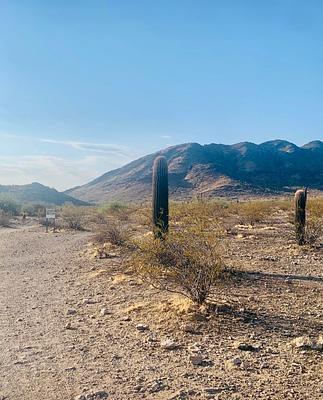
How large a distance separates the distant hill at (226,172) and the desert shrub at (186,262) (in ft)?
280

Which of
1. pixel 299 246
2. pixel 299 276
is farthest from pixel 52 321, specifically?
pixel 299 246

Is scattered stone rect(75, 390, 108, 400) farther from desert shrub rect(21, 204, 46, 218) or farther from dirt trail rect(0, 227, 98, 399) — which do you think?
Answer: desert shrub rect(21, 204, 46, 218)

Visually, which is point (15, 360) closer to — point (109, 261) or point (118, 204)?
point (109, 261)

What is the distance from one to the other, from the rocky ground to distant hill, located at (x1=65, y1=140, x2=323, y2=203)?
84431 mm

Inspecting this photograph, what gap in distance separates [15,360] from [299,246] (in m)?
13.2

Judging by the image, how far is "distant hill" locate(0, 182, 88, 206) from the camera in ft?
381

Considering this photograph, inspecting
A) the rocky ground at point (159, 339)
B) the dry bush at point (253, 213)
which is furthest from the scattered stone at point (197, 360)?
the dry bush at point (253, 213)

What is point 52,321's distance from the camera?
29.0 feet

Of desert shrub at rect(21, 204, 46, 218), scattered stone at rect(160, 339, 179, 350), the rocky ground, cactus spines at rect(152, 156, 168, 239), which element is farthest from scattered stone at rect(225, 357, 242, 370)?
desert shrub at rect(21, 204, 46, 218)

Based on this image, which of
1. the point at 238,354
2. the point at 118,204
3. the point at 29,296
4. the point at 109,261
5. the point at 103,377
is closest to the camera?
the point at 103,377

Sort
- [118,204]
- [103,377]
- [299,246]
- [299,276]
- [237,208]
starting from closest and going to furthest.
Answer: [103,377] < [299,276] < [299,246] < [237,208] < [118,204]

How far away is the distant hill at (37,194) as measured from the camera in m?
116

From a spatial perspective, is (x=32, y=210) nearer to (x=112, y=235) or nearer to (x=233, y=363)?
(x=112, y=235)

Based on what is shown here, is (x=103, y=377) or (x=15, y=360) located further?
(x=15, y=360)
